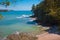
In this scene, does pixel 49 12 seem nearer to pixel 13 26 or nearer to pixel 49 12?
pixel 49 12

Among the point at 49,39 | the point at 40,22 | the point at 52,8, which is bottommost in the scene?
the point at 40,22

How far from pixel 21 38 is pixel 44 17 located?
6734mm

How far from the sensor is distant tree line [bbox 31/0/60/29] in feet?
30.6

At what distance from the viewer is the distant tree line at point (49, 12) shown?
9.34m

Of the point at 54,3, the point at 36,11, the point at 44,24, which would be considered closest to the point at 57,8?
the point at 54,3

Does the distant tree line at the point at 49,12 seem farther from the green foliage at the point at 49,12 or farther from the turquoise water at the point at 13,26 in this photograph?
the turquoise water at the point at 13,26

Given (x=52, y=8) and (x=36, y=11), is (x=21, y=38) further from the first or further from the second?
(x=36, y=11)

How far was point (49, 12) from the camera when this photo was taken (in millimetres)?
10898

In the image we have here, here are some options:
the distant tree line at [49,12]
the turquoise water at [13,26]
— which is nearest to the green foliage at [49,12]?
the distant tree line at [49,12]

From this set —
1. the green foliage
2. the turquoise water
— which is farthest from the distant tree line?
the turquoise water

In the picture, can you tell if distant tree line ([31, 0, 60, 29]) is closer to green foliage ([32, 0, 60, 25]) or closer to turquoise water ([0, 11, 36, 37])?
green foliage ([32, 0, 60, 25])

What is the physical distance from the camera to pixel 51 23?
11719 mm

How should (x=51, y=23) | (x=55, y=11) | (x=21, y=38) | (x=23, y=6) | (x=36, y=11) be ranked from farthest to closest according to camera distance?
1. (x=36, y=11)
2. (x=51, y=23)
3. (x=55, y=11)
4. (x=23, y=6)
5. (x=21, y=38)

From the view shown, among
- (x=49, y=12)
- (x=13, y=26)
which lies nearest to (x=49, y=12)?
(x=49, y=12)
